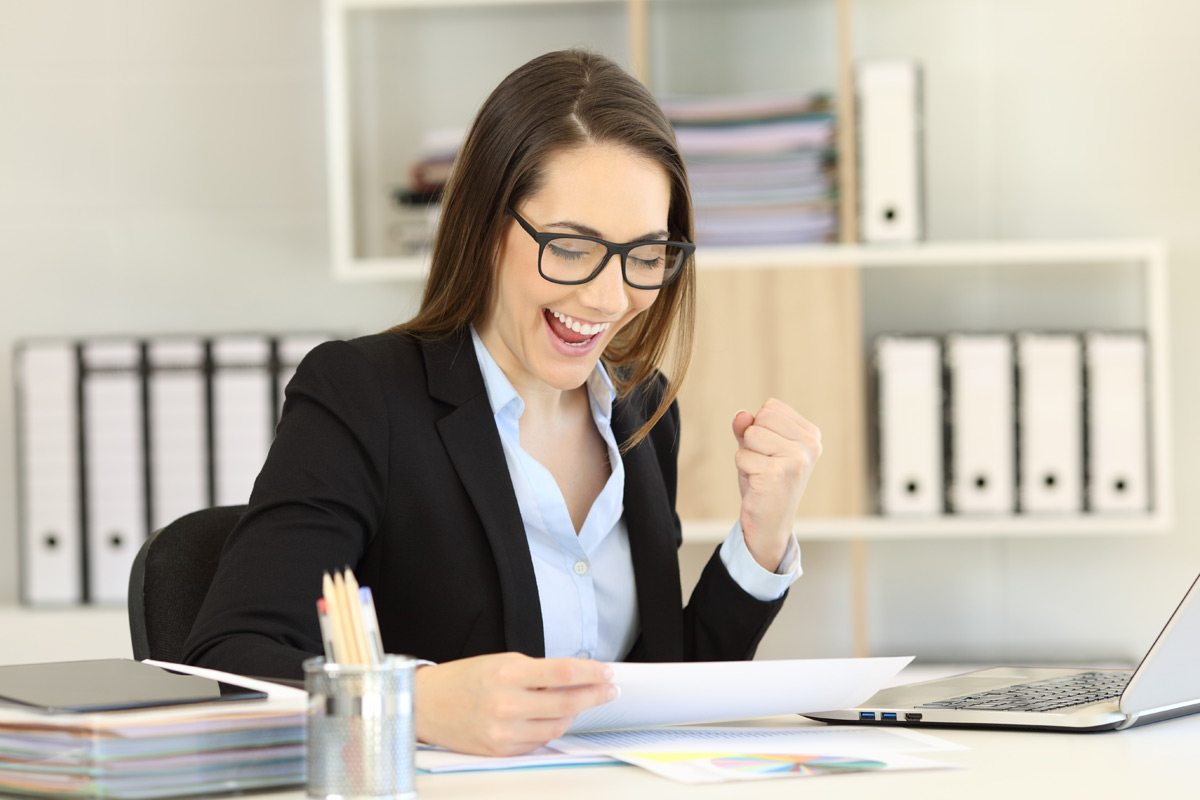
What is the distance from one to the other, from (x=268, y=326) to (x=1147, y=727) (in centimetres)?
196

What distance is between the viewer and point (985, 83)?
271 cm

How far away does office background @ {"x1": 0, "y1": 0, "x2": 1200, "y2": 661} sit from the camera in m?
2.70

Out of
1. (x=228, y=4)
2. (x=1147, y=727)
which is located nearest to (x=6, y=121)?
(x=228, y=4)

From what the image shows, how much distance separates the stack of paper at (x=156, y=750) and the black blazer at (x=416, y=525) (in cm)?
29

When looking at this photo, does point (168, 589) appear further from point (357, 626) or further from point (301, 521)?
point (357, 626)

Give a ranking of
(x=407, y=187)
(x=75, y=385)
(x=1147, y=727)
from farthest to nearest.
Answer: (x=407, y=187) < (x=75, y=385) < (x=1147, y=727)

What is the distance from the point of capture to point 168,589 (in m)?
1.31

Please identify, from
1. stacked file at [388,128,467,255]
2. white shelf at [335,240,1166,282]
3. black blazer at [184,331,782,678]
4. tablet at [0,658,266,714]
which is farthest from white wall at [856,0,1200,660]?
tablet at [0,658,266,714]

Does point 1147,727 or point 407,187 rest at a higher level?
point 407,187

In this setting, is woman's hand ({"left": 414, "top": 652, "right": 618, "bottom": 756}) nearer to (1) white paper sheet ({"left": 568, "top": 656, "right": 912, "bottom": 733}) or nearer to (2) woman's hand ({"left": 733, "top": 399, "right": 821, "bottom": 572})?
(1) white paper sheet ({"left": 568, "top": 656, "right": 912, "bottom": 733})

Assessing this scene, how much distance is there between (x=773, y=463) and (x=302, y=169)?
1602 millimetres

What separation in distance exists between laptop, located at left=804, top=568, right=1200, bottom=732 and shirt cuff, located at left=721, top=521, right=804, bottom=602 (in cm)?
19

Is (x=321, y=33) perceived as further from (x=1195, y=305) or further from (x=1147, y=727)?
(x=1147, y=727)

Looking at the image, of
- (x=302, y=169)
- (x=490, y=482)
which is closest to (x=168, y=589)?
(x=490, y=482)
